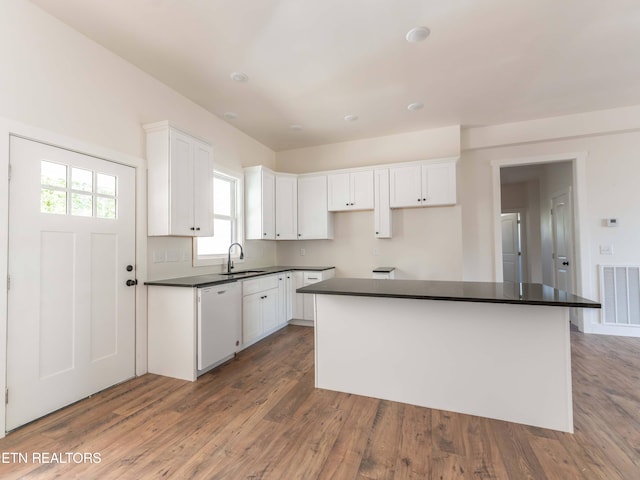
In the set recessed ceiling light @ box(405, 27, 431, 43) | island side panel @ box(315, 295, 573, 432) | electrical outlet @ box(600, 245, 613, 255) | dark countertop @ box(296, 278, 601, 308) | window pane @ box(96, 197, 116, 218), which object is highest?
recessed ceiling light @ box(405, 27, 431, 43)

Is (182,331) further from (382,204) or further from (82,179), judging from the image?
(382,204)

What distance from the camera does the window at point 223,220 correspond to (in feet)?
12.7

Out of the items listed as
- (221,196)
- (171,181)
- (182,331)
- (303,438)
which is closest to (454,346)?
(303,438)

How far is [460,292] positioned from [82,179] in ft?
10.2

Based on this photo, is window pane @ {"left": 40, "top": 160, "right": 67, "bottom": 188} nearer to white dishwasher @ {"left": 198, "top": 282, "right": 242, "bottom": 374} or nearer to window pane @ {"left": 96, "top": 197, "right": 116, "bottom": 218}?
window pane @ {"left": 96, "top": 197, "right": 116, "bottom": 218}

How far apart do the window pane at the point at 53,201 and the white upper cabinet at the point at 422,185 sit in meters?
3.77

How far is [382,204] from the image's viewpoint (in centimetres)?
454

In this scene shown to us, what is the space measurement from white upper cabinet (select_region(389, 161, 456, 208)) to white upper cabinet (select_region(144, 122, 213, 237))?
278 centimetres

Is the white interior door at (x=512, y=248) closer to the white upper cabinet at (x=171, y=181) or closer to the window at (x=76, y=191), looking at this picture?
the white upper cabinet at (x=171, y=181)

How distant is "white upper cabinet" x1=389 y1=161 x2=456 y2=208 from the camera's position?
4223 millimetres

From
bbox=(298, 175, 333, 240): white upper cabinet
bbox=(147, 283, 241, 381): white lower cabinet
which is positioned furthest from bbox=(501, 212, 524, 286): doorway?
bbox=(147, 283, 241, 381): white lower cabinet

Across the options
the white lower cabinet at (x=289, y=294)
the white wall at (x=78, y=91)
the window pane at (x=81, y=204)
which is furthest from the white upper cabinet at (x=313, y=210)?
the window pane at (x=81, y=204)

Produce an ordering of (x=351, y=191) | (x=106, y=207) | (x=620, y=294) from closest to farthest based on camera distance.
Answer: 1. (x=106, y=207)
2. (x=620, y=294)
3. (x=351, y=191)

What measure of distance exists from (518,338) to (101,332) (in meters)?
3.30
